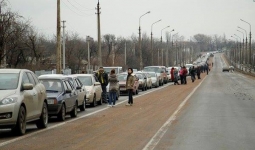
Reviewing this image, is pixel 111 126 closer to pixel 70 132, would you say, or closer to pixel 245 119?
pixel 70 132

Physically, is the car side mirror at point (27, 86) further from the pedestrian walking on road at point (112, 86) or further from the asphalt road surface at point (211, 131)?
the pedestrian walking on road at point (112, 86)

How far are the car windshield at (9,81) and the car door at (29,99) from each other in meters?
0.21

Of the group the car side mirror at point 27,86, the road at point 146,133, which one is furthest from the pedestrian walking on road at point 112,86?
the car side mirror at point 27,86

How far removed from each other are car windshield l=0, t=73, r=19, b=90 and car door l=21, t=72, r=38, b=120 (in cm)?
21

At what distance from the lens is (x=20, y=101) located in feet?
46.0

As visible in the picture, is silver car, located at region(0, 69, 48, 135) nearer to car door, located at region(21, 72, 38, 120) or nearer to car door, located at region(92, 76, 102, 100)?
car door, located at region(21, 72, 38, 120)

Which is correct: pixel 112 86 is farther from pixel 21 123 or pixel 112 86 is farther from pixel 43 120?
pixel 21 123

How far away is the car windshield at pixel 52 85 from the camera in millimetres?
19547

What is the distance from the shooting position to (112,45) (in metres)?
130

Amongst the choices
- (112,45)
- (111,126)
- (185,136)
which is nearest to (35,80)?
(111,126)

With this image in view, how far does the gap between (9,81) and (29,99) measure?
2.29ft

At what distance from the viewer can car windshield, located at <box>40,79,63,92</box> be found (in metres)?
19.5

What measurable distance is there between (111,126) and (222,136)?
13.0ft

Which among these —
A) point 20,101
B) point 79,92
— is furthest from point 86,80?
point 20,101
